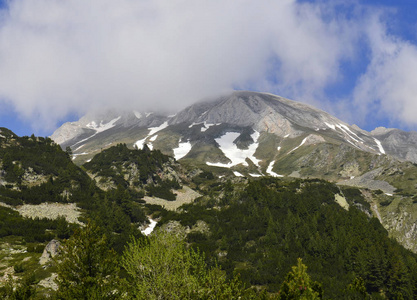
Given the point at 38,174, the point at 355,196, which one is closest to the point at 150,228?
the point at 38,174

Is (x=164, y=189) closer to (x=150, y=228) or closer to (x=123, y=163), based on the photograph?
(x=123, y=163)

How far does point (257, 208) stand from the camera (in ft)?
193

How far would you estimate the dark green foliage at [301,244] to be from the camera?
3775cm

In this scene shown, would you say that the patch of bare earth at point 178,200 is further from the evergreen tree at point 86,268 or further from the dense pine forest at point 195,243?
the evergreen tree at point 86,268

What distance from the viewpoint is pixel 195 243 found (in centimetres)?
4538

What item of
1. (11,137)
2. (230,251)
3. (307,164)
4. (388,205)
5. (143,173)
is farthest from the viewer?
(307,164)

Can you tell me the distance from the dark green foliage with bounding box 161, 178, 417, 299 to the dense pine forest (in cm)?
17

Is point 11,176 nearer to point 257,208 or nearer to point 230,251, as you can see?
point 230,251

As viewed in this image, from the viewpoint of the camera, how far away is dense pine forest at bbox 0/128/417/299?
52.8ft

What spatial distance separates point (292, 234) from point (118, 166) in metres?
68.9

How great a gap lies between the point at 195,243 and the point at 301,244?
1818 cm

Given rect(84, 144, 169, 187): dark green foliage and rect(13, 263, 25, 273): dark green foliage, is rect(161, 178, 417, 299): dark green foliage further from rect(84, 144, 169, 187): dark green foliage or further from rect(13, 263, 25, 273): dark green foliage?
rect(84, 144, 169, 187): dark green foliage

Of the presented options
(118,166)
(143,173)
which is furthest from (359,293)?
(118,166)

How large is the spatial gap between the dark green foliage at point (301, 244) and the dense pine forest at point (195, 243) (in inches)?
6.8
